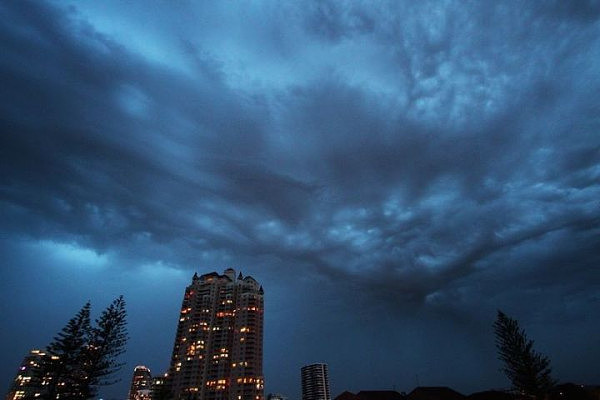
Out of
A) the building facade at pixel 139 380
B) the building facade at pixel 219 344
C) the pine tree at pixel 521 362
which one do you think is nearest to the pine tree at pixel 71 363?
the pine tree at pixel 521 362

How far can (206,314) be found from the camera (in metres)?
118

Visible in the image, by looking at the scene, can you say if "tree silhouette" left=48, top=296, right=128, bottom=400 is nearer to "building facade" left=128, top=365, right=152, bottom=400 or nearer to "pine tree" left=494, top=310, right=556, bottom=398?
"pine tree" left=494, top=310, right=556, bottom=398

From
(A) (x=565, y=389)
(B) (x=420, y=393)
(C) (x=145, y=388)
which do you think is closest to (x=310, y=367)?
(C) (x=145, y=388)

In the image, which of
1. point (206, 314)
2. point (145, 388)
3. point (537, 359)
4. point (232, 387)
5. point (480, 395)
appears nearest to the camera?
point (537, 359)

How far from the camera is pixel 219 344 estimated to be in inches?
4466

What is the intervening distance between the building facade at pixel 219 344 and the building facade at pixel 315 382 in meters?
93.7

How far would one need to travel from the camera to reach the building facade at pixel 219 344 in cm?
10575

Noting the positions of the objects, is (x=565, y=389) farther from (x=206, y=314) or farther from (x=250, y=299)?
(x=206, y=314)

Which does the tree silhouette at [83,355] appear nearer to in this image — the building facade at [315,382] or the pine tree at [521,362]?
the pine tree at [521,362]

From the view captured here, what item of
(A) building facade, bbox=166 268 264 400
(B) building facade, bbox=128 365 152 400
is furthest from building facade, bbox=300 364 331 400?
(A) building facade, bbox=166 268 264 400

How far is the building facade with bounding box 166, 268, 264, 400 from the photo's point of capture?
10575 cm

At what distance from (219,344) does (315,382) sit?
101m

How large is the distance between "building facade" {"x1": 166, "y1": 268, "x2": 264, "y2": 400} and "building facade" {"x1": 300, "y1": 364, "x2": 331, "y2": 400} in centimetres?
9369

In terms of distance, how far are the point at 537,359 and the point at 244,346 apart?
9415 centimetres
